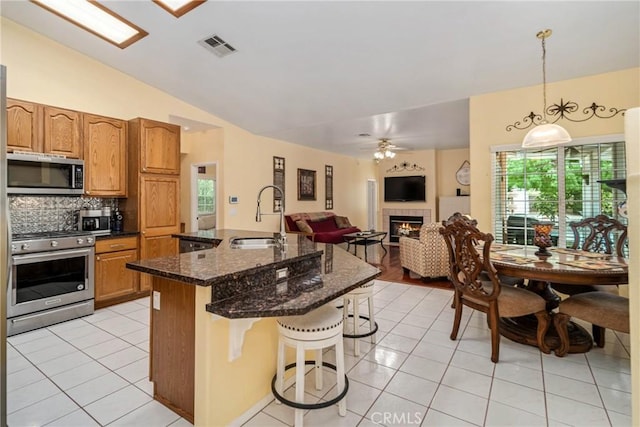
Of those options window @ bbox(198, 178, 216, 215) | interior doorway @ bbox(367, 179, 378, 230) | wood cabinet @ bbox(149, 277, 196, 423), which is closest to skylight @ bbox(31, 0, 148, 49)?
wood cabinet @ bbox(149, 277, 196, 423)

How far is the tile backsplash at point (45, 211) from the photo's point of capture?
3.35m

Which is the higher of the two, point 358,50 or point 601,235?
point 358,50

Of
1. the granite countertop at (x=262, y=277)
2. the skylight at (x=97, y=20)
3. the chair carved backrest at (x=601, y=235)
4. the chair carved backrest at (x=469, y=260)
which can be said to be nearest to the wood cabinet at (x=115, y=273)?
the granite countertop at (x=262, y=277)

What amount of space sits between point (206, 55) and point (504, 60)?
3263 mm

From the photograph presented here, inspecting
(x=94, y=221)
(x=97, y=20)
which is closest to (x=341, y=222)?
(x=94, y=221)

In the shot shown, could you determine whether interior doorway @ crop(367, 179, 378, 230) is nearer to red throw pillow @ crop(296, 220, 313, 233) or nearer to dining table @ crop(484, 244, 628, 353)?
red throw pillow @ crop(296, 220, 313, 233)

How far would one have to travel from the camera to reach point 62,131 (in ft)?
11.3

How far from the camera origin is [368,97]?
13.6 ft

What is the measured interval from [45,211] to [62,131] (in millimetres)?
969

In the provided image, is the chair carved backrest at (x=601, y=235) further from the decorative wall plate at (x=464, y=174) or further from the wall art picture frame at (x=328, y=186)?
the wall art picture frame at (x=328, y=186)

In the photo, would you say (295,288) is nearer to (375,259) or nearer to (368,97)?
(368,97)

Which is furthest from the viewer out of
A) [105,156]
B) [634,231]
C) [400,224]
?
[400,224]

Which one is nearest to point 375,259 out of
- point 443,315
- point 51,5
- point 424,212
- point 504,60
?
point 424,212

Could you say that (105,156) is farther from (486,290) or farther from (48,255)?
(486,290)
